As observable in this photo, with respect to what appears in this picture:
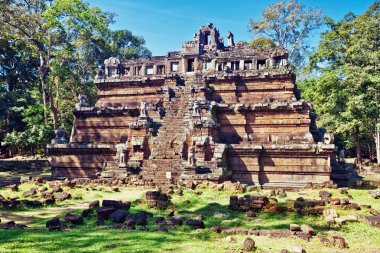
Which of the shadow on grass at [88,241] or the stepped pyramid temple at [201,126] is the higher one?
the stepped pyramid temple at [201,126]

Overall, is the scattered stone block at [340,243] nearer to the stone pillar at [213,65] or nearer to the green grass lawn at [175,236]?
the green grass lawn at [175,236]

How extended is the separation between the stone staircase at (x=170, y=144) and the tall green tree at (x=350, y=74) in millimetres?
17477

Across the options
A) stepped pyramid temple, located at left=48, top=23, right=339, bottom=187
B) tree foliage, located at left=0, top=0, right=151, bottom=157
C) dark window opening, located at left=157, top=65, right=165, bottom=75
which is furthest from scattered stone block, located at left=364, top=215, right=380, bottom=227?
tree foliage, located at left=0, top=0, right=151, bottom=157

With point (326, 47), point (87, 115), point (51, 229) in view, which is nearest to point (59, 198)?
point (51, 229)

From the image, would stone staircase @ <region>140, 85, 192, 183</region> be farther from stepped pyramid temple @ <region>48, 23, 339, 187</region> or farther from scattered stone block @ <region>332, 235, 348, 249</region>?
scattered stone block @ <region>332, 235, 348, 249</region>

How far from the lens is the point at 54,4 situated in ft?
94.8

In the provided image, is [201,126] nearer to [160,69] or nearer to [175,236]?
[160,69]

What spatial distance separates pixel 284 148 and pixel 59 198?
12.1 m

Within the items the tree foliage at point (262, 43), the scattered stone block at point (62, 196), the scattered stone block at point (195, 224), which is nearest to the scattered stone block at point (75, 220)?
the scattered stone block at point (195, 224)

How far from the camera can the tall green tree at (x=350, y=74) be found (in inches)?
1207

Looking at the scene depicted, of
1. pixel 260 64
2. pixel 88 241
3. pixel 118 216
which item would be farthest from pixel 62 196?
pixel 260 64

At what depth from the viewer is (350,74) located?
1228 inches

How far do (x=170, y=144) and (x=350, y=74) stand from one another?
2133 centimetres

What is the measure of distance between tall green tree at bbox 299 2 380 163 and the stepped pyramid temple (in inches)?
379
